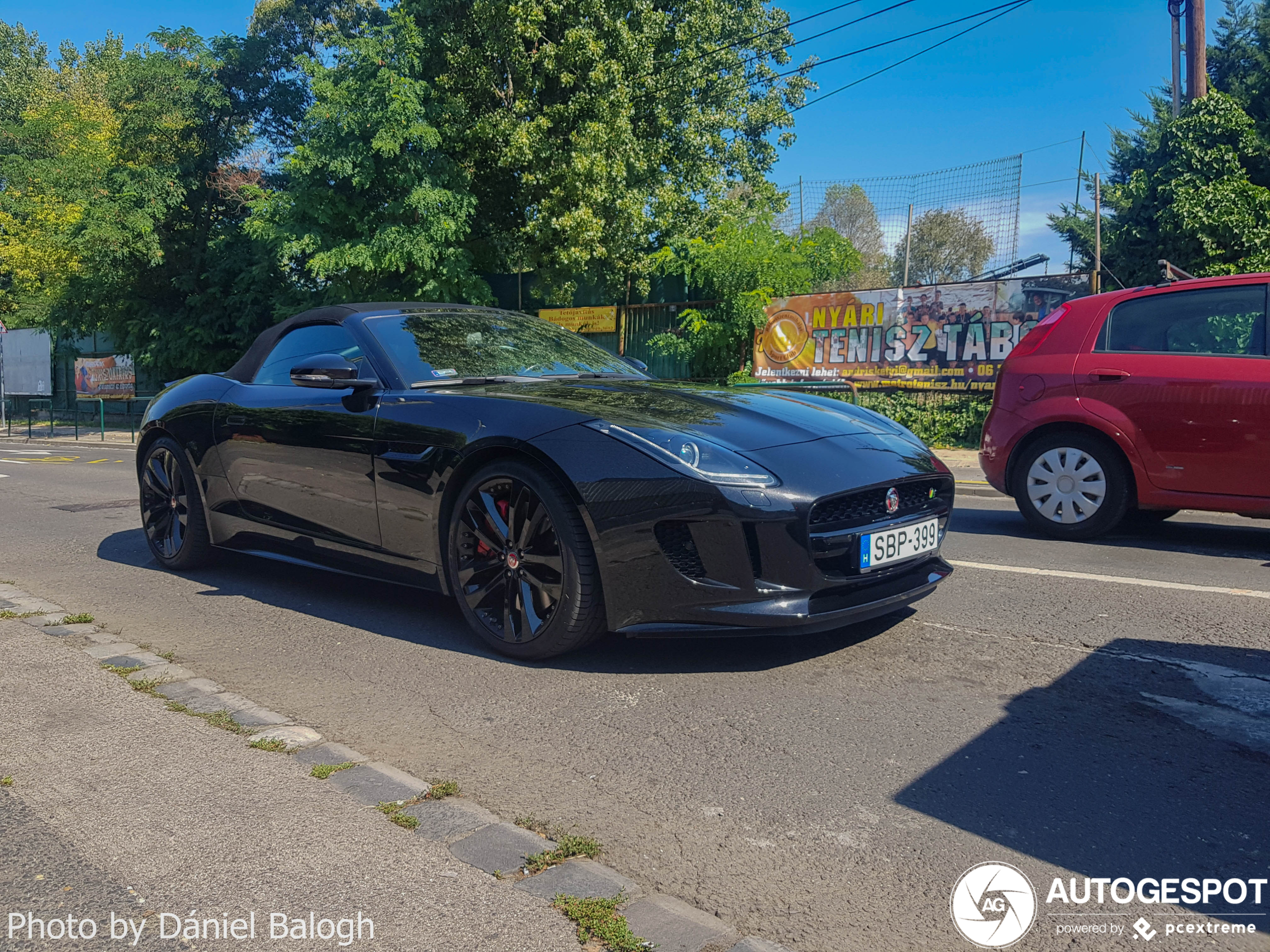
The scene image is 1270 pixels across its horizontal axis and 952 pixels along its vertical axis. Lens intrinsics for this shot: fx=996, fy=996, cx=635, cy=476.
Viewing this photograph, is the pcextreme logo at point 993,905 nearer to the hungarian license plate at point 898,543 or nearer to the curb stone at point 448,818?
the curb stone at point 448,818

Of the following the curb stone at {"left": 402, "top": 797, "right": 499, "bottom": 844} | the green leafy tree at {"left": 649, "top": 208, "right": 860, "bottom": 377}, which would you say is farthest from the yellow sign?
the curb stone at {"left": 402, "top": 797, "right": 499, "bottom": 844}

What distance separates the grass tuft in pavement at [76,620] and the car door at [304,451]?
2.90ft

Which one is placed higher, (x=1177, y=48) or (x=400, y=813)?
(x=1177, y=48)

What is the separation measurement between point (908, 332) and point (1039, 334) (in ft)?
24.8

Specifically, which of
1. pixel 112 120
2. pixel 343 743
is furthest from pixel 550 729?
pixel 112 120

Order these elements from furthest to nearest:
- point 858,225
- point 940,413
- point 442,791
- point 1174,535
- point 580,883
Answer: point 858,225 → point 940,413 → point 1174,535 → point 442,791 → point 580,883

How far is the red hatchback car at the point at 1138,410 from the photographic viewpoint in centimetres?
580

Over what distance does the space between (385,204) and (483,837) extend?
1775cm

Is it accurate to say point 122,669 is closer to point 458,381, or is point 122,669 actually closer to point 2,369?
point 458,381

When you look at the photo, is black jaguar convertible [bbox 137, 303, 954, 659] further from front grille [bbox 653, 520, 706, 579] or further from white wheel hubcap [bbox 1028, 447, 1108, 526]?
white wheel hubcap [bbox 1028, 447, 1108, 526]

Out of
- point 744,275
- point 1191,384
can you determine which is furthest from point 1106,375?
point 744,275

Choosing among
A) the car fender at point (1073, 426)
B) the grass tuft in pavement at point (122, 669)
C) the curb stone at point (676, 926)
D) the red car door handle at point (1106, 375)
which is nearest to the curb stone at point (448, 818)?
the curb stone at point (676, 926)

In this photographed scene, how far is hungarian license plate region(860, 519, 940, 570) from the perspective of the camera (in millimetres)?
3693

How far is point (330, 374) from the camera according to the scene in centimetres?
440
